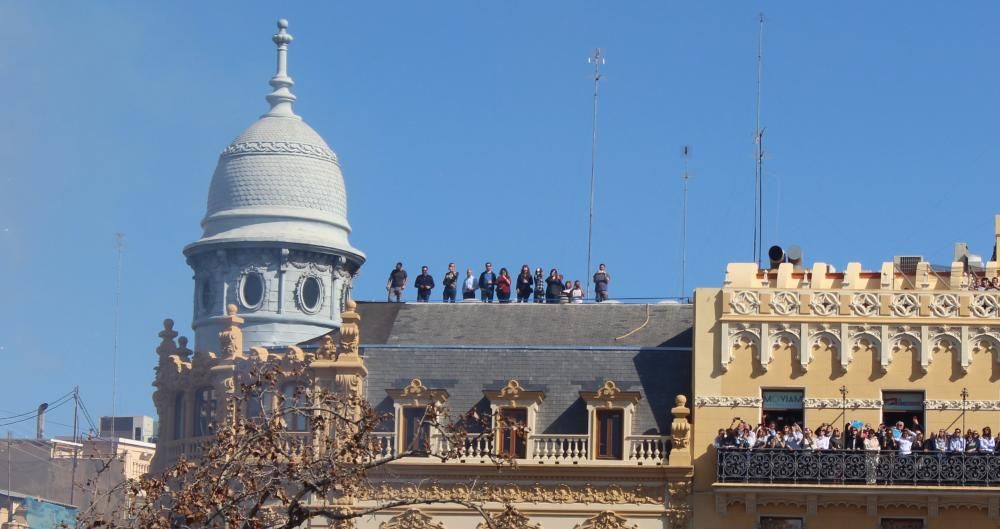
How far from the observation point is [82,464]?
4953 inches

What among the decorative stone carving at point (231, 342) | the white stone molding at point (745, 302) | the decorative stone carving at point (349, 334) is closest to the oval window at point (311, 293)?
the decorative stone carving at point (231, 342)

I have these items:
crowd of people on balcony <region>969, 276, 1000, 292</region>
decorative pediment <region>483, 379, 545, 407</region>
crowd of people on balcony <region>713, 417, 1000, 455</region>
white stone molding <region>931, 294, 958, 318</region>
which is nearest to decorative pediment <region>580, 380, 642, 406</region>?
decorative pediment <region>483, 379, 545, 407</region>

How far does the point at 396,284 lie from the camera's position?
84125 mm

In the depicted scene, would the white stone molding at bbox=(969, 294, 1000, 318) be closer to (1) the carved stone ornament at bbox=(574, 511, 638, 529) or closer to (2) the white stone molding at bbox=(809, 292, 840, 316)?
(2) the white stone molding at bbox=(809, 292, 840, 316)

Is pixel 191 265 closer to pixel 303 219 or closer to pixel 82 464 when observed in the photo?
pixel 303 219

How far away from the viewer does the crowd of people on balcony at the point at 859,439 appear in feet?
241

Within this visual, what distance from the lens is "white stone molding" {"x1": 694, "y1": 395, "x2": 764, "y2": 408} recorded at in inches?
2970

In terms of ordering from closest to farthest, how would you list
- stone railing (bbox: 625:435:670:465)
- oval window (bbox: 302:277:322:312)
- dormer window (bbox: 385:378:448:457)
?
stone railing (bbox: 625:435:670:465), dormer window (bbox: 385:378:448:457), oval window (bbox: 302:277:322:312)

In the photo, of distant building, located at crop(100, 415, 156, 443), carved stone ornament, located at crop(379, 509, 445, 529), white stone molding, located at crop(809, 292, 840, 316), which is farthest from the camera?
distant building, located at crop(100, 415, 156, 443)

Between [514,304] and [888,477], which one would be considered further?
[514,304]

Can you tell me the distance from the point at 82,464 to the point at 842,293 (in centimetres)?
5802

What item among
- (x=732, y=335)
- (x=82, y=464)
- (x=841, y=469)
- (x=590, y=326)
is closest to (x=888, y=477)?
(x=841, y=469)

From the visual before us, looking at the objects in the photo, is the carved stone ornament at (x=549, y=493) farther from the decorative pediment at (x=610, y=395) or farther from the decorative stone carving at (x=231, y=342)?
the decorative stone carving at (x=231, y=342)

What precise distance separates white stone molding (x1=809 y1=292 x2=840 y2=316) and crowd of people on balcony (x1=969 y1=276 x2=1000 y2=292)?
424 cm
